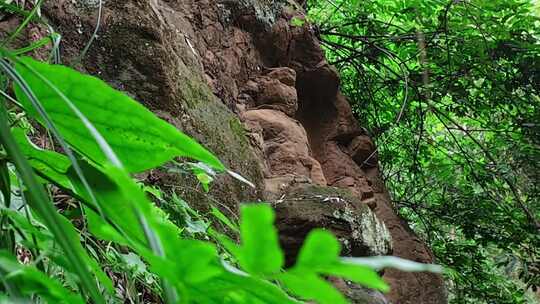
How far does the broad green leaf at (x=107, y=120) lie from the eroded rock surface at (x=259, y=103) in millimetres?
1220

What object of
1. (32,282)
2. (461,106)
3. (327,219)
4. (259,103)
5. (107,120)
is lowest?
(32,282)

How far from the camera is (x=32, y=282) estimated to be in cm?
34

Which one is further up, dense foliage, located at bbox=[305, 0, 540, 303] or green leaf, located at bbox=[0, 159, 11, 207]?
dense foliage, located at bbox=[305, 0, 540, 303]

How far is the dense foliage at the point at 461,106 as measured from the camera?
3635 mm

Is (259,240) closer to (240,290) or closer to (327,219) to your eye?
(240,290)

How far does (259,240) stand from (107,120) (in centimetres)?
26

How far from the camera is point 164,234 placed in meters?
0.28

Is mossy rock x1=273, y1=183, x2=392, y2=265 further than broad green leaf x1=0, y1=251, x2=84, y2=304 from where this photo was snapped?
Yes

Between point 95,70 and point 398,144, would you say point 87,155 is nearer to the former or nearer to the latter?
point 95,70

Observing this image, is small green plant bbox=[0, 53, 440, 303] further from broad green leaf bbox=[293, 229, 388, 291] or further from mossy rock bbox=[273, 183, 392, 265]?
mossy rock bbox=[273, 183, 392, 265]

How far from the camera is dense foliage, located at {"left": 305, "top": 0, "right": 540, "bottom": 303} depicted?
143 inches

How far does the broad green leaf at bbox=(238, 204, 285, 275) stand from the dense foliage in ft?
10.5

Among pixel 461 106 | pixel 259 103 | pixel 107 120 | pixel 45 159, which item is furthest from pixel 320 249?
pixel 461 106

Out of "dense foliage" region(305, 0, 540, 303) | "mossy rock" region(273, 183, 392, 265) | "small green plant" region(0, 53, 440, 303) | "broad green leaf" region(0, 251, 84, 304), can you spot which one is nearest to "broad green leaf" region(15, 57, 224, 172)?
"small green plant" region(0, 53, 440, 303)
